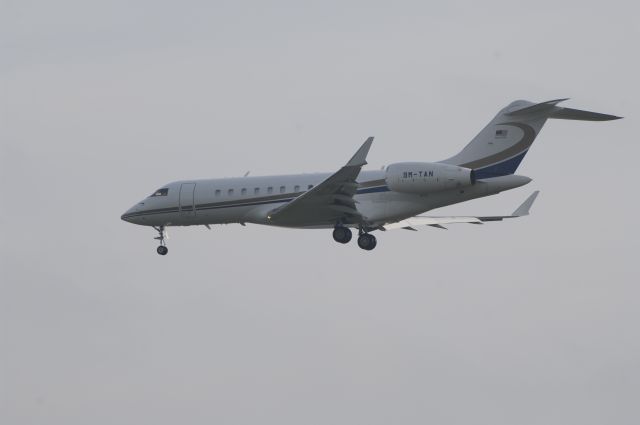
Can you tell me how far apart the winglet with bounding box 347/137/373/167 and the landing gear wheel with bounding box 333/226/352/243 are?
414cm

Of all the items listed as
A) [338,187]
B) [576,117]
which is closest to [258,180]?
[338,187]

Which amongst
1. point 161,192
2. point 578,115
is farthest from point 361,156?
point 161,192

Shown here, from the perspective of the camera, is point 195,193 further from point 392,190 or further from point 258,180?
point 392,190

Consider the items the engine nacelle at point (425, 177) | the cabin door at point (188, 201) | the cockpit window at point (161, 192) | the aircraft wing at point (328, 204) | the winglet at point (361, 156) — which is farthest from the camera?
the cockpit window at point (161, 192)

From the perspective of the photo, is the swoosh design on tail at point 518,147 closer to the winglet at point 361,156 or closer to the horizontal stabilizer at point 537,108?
the horizontal stabilizer at point 537,108

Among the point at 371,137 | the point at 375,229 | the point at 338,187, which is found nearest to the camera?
the point at 371,137

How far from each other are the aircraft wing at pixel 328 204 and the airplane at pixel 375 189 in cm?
3

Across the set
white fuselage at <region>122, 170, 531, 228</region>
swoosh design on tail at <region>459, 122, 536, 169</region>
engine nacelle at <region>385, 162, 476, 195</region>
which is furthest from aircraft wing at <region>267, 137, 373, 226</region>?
swoosh design on tail at <region>459, 122, 536, 169</region>

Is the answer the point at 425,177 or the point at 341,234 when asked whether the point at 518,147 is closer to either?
the point at 425,177

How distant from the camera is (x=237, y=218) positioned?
147ft

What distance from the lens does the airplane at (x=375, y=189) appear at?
41.1 metres

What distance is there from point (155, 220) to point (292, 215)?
19.2 ft

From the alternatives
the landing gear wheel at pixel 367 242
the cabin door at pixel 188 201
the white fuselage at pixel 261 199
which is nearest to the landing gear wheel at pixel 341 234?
the white fuselage at pixel 261 199

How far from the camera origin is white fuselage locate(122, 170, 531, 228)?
4172cm
